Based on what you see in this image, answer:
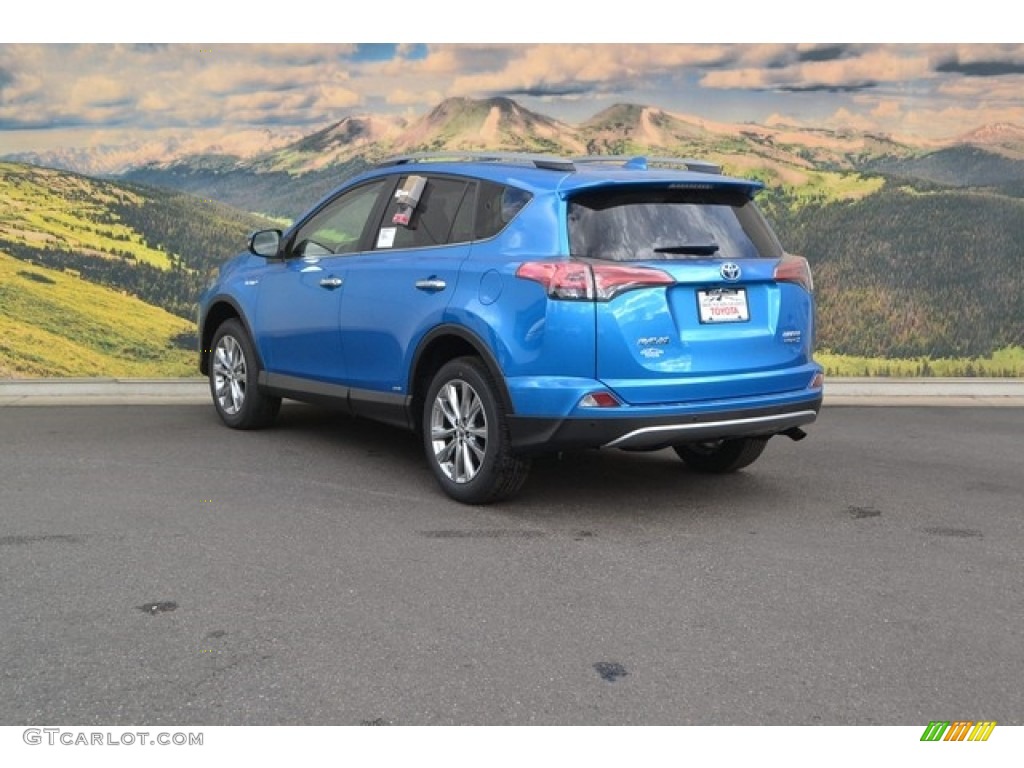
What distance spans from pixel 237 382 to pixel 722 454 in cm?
349

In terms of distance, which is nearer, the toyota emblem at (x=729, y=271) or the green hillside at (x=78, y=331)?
the toyota emblem at (x=729, y=271)

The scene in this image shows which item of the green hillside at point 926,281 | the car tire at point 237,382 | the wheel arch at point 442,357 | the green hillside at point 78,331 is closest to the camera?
the wheel arch at point 442,357

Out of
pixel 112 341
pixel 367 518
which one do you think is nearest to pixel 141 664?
pixel 367 518

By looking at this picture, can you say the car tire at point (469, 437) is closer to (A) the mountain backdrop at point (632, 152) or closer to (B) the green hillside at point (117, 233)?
(A) the mountain backdrop at point (632, 152)

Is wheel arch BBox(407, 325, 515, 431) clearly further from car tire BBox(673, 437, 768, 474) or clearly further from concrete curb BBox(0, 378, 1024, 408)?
concrete curb BBox(0, 378, 1024, 408)

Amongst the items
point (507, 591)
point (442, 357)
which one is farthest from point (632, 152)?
A: point (507, 591)

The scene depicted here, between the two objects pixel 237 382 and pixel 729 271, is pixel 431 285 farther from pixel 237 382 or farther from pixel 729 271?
pixel 237 382

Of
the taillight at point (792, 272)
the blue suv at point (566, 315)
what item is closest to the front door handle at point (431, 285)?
the blue suv at point (566, 315)

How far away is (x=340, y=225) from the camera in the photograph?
713 centimetres

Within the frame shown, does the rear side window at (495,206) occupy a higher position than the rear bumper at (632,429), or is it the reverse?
the rear side window at (495,206)

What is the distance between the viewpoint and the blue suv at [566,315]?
17.3 feet
